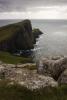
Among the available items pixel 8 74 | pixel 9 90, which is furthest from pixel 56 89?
pixel 8 74

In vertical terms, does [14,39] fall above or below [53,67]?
below

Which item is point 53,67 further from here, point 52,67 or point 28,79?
point 28,79

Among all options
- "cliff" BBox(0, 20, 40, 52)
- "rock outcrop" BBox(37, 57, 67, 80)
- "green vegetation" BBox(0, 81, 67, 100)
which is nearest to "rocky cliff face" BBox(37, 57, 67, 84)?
"rock outcrop" BBox(37, 57, 67, 80)

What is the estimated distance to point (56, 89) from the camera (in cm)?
2388

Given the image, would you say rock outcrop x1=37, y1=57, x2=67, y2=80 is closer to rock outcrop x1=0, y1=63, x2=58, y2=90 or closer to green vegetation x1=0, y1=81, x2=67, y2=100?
rock outcrop x1=0, y1=63, x2=58, y2=90

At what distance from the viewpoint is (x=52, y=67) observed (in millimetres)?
35594

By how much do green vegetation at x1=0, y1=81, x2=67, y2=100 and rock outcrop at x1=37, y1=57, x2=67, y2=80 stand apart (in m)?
10.1

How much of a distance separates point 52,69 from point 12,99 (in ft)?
51.7

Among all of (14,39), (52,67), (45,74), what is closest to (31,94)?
(45,74)

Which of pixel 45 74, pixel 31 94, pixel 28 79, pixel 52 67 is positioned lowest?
pixel 45 74

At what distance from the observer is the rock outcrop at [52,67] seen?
115 feet

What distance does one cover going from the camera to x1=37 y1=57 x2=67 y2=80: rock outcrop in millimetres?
34906

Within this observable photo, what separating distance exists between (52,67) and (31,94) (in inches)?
535

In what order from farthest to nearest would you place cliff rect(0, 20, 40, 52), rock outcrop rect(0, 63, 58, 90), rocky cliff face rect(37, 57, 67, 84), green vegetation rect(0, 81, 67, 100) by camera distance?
1. cliff rect(0, 20, 40, 52)
2. rocky cliff face rect(37, 57, 67, 84)
3. rock outcrop rect(0, 63, 58, 90)
4. green vegetation rect(0, 81, 67, 100)
